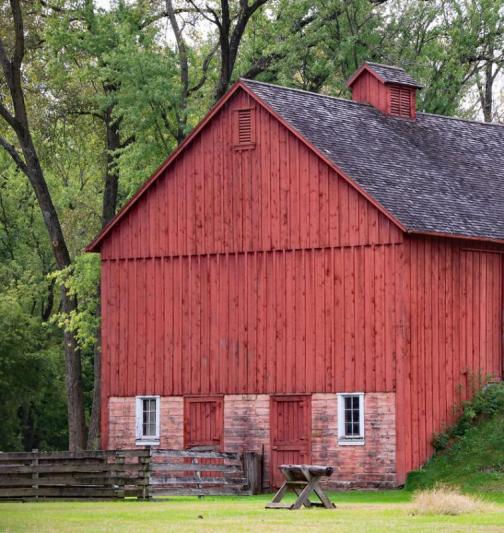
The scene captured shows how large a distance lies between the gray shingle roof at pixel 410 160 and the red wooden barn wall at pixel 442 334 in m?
0.73

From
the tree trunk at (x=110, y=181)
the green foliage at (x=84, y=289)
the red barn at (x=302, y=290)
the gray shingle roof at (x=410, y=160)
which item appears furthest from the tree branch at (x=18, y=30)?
the gray shingle roof at (x=410, y=160)

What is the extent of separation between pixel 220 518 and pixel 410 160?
16419mm

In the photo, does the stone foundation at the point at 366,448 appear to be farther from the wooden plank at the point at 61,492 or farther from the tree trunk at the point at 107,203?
the tree trunk at the point at 107,203

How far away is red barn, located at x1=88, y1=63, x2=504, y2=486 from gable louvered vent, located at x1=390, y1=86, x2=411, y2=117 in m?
1.16

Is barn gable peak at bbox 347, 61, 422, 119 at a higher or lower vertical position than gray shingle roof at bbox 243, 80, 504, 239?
higher

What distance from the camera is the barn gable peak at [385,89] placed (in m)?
44.5

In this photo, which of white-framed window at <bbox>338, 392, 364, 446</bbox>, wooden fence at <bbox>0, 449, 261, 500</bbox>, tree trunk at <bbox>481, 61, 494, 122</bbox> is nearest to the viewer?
wooden fence at <bbox>0, 449, 261, 500</bbox>

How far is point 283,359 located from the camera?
130 feet

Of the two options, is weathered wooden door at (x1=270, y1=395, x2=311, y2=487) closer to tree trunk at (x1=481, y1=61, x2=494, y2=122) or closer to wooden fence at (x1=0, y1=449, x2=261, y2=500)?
wooden fence at (x1=0, y1=449, x2=261, y2=500)

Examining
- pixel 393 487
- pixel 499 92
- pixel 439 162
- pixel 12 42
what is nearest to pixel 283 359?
pixel 393 487

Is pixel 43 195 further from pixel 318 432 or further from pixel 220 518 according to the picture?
pixel 220 518

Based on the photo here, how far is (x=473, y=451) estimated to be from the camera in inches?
1468

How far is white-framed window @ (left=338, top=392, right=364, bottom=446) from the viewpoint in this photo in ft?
125

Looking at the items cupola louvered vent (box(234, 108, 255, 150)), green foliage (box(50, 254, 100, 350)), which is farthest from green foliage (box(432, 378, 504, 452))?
A: green foliage (box(50, 254, 100, 350))
